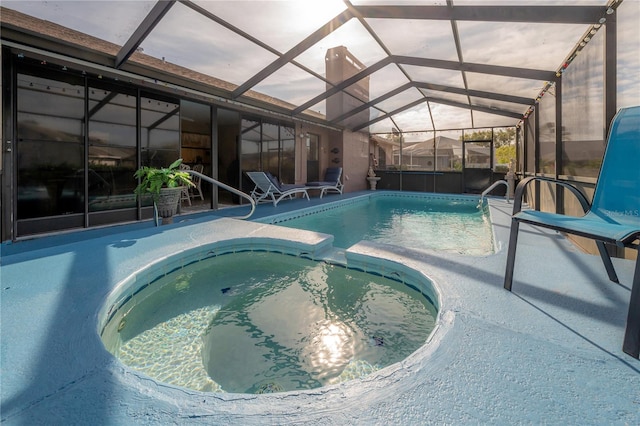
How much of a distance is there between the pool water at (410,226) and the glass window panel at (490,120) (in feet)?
10.7

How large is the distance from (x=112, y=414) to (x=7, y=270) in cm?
234

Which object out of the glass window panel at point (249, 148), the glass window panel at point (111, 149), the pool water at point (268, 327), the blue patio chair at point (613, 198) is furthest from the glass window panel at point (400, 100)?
the pool water at point (268, 327)

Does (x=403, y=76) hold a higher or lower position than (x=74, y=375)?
higher

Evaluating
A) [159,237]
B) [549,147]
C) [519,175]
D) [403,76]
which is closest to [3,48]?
[159,237]

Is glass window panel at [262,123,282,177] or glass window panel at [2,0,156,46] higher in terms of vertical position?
glass window panel at [2,0,156,46]

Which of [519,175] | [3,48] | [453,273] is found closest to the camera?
[453,273]

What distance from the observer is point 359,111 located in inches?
370

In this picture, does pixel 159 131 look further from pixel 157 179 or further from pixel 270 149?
pixel 270 149

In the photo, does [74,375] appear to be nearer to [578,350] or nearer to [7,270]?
[7,270]

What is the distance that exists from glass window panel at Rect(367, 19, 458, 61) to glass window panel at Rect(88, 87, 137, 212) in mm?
4238

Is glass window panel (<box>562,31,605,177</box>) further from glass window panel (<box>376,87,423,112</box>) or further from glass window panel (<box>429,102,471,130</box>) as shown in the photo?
glass window panel (<box>429,102,471,130</box>)

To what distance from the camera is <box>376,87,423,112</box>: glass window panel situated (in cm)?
889

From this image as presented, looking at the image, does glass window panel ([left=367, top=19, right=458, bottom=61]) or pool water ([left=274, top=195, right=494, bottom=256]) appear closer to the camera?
pool water ([left=274, top=195, right=494, bottom=256])

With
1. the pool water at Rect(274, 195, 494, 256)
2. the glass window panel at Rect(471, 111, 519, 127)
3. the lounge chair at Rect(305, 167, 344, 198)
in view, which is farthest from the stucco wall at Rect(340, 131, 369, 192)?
the glass window panel at Rect(471, 111, 519, 127)
